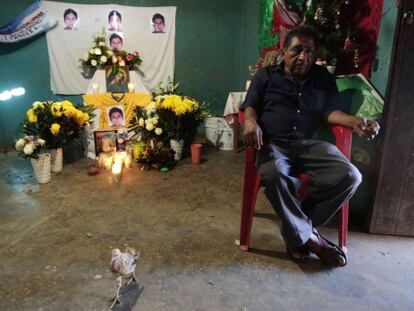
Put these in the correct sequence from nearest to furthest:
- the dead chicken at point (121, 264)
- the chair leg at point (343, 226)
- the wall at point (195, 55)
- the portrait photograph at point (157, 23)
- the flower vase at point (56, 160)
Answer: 1. the dead chicken at point (121, 264)
2. the chair leg at point (343, 226)
3. the flower vase at point (56, 160)
4. the wall at point (195, 55)
5. the portrait photograph at point (157, 23)

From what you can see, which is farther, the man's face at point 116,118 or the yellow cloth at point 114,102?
the man's face at point 116,118

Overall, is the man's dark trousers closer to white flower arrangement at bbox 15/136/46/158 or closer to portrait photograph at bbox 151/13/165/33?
white flower arrangement at bbox 15/136/46/158

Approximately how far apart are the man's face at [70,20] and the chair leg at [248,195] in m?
3.88

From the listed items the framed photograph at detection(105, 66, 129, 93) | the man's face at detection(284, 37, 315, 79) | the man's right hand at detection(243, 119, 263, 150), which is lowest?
the man's right hand at detection(243, 119, 263, 150)

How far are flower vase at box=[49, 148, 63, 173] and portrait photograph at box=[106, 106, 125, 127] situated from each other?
790 millimetres

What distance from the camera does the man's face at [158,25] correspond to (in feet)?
15.4

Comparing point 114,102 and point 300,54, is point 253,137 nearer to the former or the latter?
point 300,54

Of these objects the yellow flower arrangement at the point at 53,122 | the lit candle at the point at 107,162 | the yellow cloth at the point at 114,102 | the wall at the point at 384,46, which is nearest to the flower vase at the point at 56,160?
the yellow flower arrangement at the point at 53,122

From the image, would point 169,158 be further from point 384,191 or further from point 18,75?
point 18,75

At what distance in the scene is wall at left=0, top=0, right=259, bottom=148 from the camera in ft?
14.0

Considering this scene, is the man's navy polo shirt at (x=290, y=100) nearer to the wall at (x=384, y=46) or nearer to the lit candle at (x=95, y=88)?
the wall at (x=384, y=46)

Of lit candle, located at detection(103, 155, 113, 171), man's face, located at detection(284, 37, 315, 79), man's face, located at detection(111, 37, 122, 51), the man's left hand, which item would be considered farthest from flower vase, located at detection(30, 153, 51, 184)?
the man's left hand

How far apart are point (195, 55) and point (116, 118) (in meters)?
1.92

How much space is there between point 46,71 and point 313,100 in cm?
401
